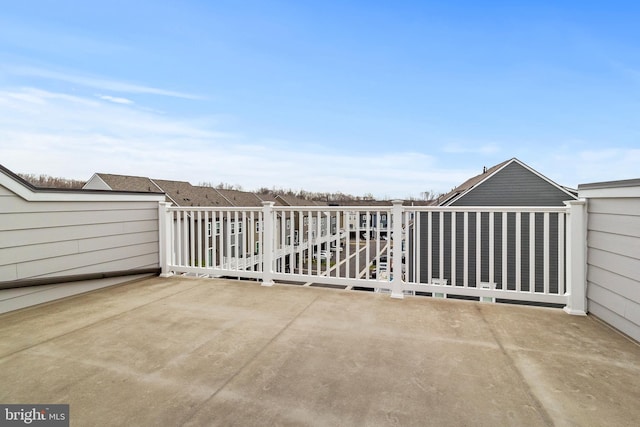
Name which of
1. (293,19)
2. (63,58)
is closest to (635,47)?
(293,19)

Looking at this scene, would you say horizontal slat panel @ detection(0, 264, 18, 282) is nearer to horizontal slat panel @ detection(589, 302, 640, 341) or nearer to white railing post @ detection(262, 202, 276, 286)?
white railing post @ detection(262, 202, 276, 286)

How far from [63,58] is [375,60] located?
6813 millimetres

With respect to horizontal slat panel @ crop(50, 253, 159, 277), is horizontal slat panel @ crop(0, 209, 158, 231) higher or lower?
higher

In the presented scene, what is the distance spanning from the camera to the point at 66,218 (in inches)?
121

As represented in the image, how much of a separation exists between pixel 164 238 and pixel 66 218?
1119 mm

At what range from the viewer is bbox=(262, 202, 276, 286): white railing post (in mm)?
3516

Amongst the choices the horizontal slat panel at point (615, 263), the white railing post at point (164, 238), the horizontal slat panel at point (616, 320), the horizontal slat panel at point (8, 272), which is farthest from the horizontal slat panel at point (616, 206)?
the horizontal slat panel at point (8, 272)

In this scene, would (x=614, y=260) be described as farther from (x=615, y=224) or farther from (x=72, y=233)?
(x=72, y=233)

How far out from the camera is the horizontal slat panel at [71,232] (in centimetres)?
265

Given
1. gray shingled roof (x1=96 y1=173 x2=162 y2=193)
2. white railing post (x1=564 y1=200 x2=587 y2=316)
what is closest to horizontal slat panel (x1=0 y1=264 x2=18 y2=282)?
white railing post (x1=564 y1=200 x2=587 y2=316)

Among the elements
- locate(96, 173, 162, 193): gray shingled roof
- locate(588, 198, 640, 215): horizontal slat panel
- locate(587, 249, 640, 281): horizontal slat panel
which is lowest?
locate(587, 249, 640, 281): horizontal slat panel

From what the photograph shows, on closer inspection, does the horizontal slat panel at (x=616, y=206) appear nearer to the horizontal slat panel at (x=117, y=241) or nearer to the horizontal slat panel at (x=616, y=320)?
the horizontal slat panel at (x=616, y=320)

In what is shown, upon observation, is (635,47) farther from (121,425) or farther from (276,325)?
(121,425)

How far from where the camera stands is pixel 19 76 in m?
5.91
